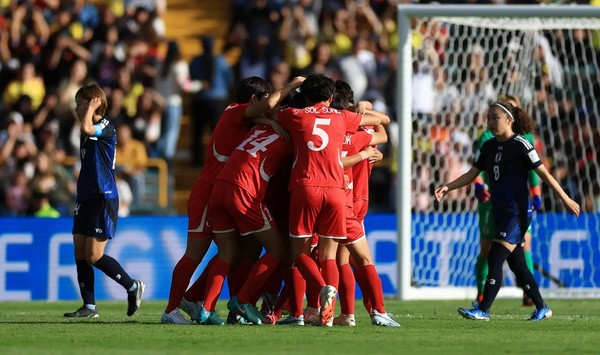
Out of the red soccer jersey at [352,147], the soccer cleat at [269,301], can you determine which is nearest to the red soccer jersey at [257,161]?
the red soccer jersey at [352,147]

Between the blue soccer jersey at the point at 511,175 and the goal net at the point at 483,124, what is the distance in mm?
4256

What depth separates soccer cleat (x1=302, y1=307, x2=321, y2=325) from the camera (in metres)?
10.2

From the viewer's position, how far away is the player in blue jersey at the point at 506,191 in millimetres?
11109

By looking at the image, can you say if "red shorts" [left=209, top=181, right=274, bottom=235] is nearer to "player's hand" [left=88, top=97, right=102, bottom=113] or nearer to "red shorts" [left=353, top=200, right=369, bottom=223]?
"red shorts" [left=353, top=200, right=369, bottom=223]

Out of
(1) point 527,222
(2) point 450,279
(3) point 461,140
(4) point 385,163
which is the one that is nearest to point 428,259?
(2) point 450,279

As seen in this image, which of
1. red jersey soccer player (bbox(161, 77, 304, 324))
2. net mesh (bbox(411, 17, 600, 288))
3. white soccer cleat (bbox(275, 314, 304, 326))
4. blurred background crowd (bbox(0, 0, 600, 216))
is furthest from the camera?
blurred background crowd (bbox(0, 0, 600, 216))

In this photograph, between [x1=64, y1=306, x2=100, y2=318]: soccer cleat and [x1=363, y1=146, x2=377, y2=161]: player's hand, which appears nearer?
[x1=363, y1=146, x2=377, y2=161]: player's hand

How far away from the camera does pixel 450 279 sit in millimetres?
16359

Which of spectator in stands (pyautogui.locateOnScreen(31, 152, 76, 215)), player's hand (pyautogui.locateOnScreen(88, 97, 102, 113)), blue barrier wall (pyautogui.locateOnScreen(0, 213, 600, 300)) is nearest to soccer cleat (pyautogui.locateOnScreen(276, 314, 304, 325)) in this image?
player's hand (pyautogui.locateOnScreen(88, 97, 102, 113))

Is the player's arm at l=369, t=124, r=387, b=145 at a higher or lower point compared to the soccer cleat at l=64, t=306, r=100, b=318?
higher

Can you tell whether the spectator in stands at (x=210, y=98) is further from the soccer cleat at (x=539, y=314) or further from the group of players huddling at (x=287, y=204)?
the soccer cleat at (x=539, y=314)

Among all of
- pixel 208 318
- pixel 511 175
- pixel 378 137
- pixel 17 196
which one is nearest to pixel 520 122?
pixel 511 175

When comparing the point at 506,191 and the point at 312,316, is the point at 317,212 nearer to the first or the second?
the point at 312,316

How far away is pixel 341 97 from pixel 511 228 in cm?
189
